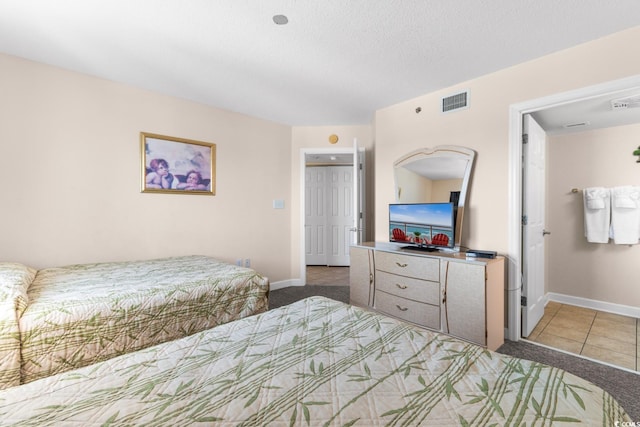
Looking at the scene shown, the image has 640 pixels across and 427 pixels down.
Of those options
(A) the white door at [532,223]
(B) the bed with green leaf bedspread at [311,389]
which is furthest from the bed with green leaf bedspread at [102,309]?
(A) the white door at [532,223]

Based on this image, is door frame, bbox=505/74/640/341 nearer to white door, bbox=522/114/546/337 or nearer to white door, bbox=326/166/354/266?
white door, bbox=522/114/546/337

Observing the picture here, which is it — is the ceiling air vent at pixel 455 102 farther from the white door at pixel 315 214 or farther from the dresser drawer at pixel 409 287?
the white door at pixel 315 214

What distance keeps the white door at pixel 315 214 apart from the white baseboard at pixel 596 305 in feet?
12.6

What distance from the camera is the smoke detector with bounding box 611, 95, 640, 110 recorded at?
243 centimetres

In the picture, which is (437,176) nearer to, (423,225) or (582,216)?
(423,225)

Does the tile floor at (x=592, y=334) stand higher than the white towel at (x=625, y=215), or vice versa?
the white towel at (x=625, y=215)

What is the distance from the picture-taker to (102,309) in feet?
5.60

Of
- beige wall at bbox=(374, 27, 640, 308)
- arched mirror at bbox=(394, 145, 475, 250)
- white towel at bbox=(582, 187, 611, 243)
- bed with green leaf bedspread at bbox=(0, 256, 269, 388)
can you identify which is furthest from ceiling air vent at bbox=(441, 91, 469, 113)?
bed with green leaf bedspread at bbox=(0, 256, 269, 388)

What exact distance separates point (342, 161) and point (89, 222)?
4.21 meters

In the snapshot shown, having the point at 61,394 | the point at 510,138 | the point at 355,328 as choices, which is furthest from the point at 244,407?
the point at 510,138

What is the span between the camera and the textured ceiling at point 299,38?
1.88 m

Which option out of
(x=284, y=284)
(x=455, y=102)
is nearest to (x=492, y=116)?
(x=455, y=102)

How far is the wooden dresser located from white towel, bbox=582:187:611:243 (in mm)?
1852

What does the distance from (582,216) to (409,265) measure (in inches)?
97.6
